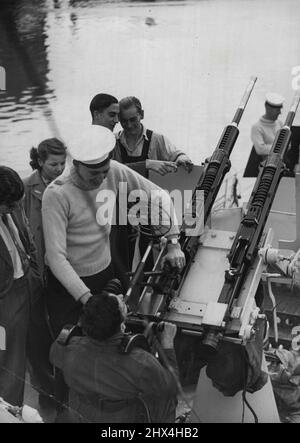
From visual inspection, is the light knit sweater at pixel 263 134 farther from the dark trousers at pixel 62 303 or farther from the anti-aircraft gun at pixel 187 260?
the dark trousers at pixel 62 303

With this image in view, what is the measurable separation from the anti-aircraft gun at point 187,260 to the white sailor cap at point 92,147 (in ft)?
1.24

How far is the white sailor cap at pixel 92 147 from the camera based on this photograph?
2.34m

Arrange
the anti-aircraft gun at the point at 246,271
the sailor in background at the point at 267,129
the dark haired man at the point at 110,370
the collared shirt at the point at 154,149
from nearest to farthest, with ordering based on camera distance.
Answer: the dark haired man at the point at 110,370 → the anti-aircraft gun at the point at 246,271 → the collared shirt at the point at 154,149 → the sailor in background at the point at 267,129

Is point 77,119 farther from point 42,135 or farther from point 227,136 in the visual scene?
point 227,136

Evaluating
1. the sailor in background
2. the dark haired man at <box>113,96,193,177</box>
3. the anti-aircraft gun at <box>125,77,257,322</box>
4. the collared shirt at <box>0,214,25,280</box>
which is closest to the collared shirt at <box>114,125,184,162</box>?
the dark haired man at <box>113,96,193,177</box>

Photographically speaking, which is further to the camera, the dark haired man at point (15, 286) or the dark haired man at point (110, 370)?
the dark haired man at point (15, 286)

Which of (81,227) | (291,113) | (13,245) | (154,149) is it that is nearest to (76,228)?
(81,227)

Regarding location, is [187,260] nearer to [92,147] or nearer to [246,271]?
[246,271]

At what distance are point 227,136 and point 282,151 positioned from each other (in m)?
0.27

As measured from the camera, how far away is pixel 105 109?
308 cm

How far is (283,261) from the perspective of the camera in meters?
2.69

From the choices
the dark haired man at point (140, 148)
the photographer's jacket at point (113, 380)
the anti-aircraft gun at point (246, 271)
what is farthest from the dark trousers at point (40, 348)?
the dark haired man at point (140, 148)
